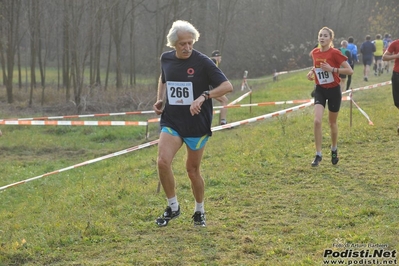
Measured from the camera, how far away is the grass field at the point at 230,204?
5.21 meters

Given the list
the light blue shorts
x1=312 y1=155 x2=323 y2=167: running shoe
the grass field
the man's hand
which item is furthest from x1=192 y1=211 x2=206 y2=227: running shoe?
x1=312 y1=155 x2=323 y2=167: running shoe

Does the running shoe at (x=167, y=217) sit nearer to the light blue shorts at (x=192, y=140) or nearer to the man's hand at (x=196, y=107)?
the light blue shorts at (x=192, y=140)

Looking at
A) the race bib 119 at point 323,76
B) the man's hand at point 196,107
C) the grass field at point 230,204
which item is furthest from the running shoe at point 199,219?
the race bib 119 at point 323,76

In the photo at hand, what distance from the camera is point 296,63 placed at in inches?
1588

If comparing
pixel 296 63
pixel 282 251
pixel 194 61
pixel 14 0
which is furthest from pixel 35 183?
pixel 296 63

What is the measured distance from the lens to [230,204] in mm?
6883

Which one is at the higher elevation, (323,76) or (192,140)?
(323,76)

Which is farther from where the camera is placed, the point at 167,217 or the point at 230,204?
the point at 230,204

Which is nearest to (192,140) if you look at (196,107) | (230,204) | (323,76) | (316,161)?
(196,107)

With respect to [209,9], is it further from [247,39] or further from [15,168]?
[15,168]

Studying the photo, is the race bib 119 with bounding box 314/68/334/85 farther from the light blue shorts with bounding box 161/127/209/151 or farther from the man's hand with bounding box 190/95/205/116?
the man's hand with bounding box 190/95/205/116

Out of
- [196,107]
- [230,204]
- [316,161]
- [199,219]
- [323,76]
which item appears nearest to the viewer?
[196,107]

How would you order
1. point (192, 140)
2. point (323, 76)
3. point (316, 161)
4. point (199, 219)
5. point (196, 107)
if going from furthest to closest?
point (316, 161) < point (323, 76) < point (199, 219) < point (192, 140) < point (196, 107)

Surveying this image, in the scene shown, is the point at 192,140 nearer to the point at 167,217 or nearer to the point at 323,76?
the point at 167,217
